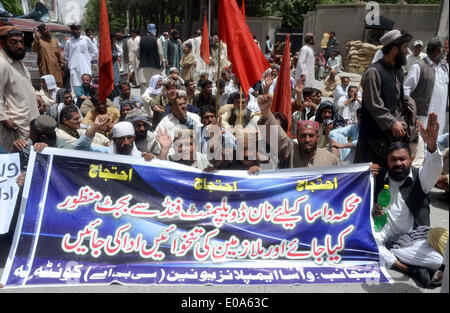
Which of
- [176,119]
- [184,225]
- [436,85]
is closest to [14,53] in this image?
[176,119]

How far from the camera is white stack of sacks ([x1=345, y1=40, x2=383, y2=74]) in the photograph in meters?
17.6

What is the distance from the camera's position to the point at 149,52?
9.71 m

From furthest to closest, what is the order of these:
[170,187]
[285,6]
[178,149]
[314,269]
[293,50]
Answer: [285,6] → [293,50] → [178,149] → [170,187] → [314,269]

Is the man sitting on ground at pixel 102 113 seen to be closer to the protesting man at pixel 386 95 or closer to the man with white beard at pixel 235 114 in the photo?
the man with white beard at pixel 235 114

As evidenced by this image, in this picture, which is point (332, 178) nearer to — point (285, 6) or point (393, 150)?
point (393, 150)

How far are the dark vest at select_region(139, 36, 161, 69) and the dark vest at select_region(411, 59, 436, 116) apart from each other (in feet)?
19.2

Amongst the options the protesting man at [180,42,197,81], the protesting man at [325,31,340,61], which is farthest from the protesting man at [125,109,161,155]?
the protesting man at [325,31,340,61]

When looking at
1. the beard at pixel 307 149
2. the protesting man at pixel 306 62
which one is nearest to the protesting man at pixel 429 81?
the protesting man at pixel 306 62

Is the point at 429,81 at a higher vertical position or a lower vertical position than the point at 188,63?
higher

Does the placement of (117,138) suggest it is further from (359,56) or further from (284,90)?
(359,56)

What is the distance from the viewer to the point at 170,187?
3.63 meters

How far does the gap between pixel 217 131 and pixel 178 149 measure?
49 cm

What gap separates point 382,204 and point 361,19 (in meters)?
17.3
